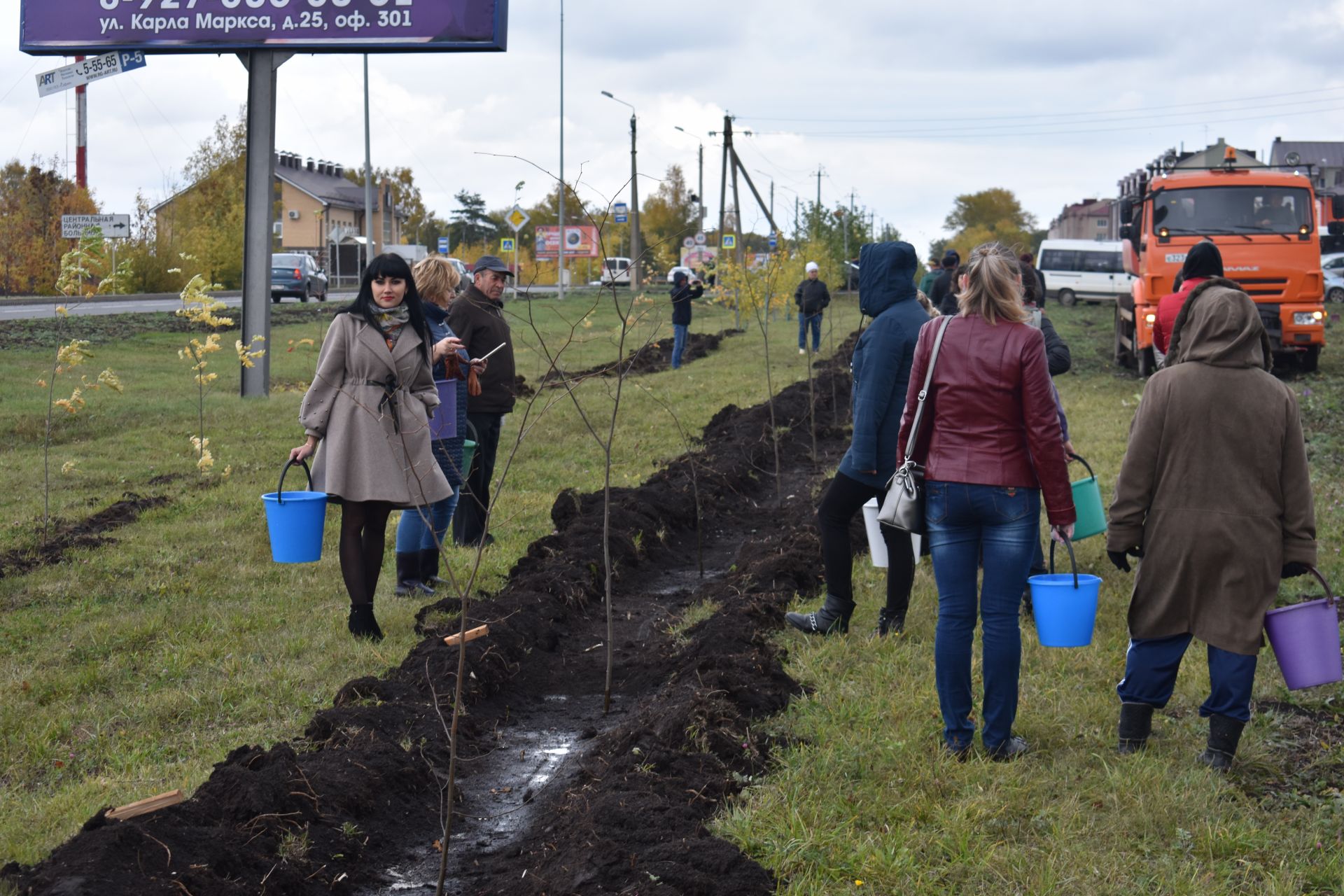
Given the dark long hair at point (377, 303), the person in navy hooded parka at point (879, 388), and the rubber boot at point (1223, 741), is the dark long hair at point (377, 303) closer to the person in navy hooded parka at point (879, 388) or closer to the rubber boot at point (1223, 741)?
the person in navy hooded parka at point (879, 388)

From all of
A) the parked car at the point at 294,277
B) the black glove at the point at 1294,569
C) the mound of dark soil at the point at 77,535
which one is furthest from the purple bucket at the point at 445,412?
the parked car at the point at 294,277

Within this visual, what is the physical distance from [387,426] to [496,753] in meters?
1.67

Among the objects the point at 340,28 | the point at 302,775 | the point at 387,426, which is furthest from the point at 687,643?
the point at 340,28

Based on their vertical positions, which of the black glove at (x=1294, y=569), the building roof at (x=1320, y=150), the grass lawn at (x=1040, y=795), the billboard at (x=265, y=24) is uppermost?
the building roof at (x=1320, y=150)

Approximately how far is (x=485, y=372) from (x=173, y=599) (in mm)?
2205

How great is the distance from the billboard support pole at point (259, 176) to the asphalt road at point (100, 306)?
8.91 meters

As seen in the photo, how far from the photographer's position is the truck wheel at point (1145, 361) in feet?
55.7

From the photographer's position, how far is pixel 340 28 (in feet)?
48.9

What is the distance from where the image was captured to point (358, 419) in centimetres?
567

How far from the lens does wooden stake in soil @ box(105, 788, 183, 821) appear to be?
3.25m

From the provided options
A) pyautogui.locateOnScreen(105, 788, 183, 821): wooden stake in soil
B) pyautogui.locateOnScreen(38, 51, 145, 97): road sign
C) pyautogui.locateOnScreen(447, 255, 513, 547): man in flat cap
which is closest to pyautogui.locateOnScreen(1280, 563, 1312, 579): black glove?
pyautogui.locateOnScreen(105, 788, 183, 821): wooden stake in soil

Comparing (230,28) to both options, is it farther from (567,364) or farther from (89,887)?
(89,887)

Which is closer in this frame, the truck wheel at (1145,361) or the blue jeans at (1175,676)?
the blue jeans at (1175,676)

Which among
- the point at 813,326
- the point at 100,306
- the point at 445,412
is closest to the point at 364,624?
the point at 445,412
